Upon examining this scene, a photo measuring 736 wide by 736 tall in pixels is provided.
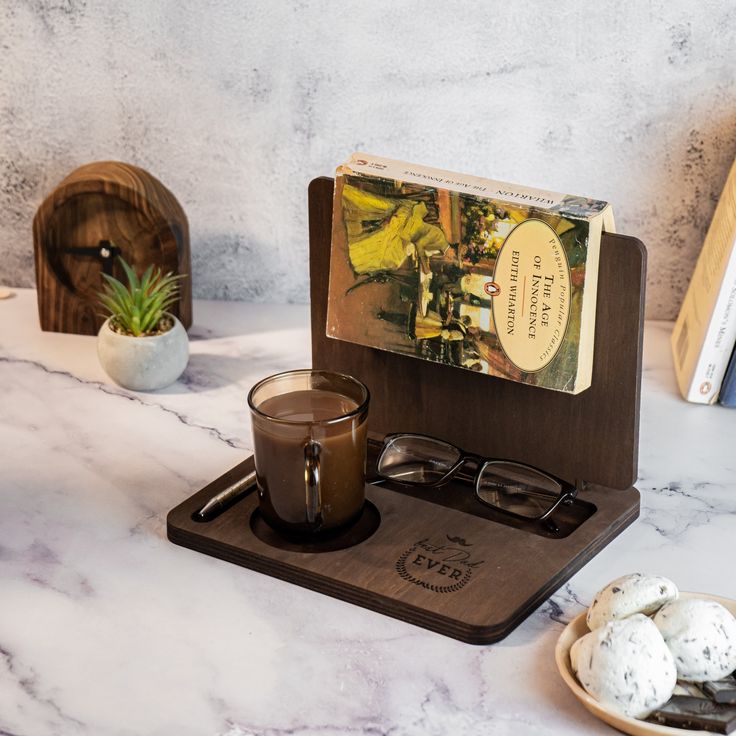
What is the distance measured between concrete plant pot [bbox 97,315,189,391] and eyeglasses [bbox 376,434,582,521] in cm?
31

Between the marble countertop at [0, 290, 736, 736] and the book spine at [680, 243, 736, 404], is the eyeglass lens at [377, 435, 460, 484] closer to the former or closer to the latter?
the marble countertop at [0, 290, 736, 736]

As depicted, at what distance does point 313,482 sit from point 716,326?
53 centimetres

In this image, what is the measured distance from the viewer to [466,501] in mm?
932

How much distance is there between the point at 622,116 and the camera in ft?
4.12

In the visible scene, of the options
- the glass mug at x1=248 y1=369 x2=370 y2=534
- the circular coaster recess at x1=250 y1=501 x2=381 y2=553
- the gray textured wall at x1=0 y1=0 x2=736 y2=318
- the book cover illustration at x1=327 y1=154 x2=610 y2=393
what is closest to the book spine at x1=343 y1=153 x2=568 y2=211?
the book cover illustration at x1=327 y1=154 x2=610 y2=393

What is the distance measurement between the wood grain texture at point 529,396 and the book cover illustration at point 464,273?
0.02 metres

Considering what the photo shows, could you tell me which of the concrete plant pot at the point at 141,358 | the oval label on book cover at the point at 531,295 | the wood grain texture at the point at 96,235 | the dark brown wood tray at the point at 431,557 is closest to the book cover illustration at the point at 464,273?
the oval label on book cover at the point at 531,295

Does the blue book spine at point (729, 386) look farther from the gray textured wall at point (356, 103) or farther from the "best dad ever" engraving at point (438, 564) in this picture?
the "best dad ever" engraving at point (438, 564)

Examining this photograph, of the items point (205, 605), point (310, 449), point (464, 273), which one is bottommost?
point (205, 605)

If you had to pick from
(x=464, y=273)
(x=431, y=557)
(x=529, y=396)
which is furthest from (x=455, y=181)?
(x=431, y=557)

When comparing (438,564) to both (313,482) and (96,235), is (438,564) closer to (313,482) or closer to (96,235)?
(313,482)

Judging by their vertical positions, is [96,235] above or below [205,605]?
above

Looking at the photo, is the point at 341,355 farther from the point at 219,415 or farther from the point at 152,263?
the point at 152,263

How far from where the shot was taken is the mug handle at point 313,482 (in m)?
0.82
